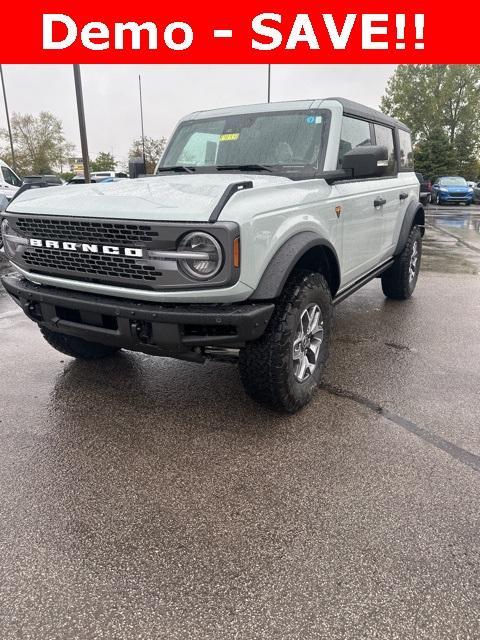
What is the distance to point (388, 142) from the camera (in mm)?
4961

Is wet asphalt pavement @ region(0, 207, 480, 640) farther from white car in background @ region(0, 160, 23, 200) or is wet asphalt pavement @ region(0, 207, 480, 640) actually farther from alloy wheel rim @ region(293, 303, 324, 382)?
white car in background @ region(0, 160, 23, 200)

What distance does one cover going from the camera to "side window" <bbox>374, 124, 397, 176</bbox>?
466 centimetres

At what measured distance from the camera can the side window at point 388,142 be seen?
4657mm

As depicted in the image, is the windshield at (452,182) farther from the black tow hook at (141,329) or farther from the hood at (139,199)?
the black tow hook at (141,329)

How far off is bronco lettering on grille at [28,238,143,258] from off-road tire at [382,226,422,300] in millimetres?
3715

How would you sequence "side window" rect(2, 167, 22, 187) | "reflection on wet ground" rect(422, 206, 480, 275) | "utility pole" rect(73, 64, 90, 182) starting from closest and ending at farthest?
1. "reflection on wet ground" rect(422, 206, 480, 275)
2. "utility pole" rect(73, 64, 90, 182)
3. "side window" rect(2, 167, 22, 187)

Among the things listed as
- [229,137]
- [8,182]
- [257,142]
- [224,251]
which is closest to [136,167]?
[229,137]

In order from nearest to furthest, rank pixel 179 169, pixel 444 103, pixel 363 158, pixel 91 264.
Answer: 1. pixel 91 264
2. pixel 363 158
3. pixel 179 169
4. pixel 444 103

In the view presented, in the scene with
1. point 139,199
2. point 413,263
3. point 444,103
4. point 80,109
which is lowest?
point 413,263

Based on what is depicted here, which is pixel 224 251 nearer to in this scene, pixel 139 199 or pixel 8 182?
pixel 139 199

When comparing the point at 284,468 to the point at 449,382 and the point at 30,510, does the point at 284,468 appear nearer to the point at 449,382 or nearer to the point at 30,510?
the point at 30,510

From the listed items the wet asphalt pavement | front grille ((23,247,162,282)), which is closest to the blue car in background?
the wet asphalt pavement

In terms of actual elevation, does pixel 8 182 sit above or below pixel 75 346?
above

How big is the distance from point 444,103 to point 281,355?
4661cm
